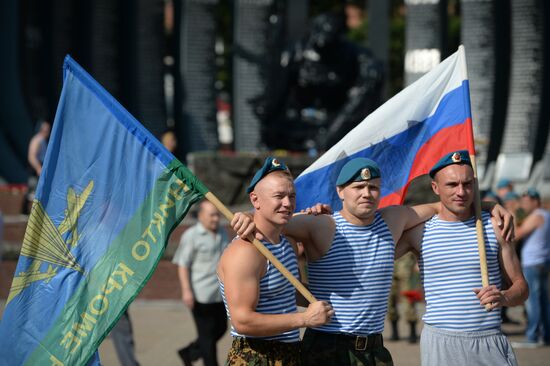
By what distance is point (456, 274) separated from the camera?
5809 mm

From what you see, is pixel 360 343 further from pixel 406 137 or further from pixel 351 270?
pixel 406 137

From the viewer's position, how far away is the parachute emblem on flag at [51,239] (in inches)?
223

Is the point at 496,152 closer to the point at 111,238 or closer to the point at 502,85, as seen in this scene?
the point at 502,85

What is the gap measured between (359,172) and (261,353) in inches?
38.6

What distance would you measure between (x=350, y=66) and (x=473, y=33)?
10.5 ft

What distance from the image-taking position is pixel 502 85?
79.8 feet

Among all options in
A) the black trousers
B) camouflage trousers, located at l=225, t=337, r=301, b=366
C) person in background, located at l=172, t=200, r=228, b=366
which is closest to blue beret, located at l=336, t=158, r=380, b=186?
camouflage trousers, located at l=225, t=337, r=301, b=366

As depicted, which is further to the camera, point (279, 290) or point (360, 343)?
point (360, 343)

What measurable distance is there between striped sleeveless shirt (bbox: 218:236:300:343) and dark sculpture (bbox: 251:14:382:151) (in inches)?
585

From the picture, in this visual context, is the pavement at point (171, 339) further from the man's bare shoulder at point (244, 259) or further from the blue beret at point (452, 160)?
the man's bare shoulder at point (244, 259)

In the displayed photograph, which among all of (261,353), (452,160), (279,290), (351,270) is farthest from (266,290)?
(452,160)

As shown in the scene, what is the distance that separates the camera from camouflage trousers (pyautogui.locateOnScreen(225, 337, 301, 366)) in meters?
5.33

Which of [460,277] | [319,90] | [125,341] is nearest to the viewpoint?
[460,277]

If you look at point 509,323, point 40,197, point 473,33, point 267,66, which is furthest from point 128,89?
point 40,197
